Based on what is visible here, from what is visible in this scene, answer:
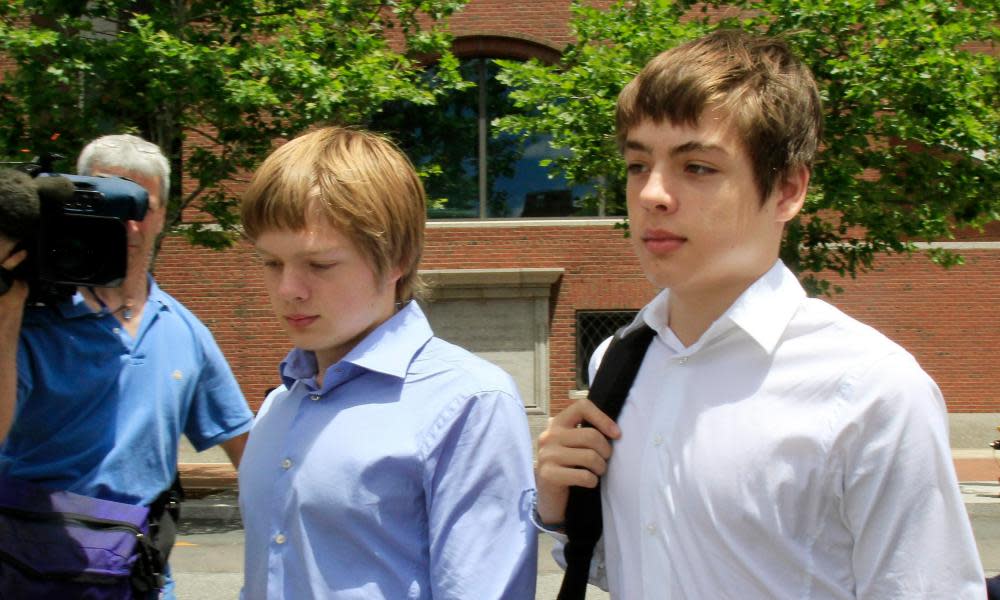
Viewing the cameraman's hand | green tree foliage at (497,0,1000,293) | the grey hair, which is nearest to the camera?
the cameraman's hand

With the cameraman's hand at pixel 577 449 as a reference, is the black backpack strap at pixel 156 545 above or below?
below

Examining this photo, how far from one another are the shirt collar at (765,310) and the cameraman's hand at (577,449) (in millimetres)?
210

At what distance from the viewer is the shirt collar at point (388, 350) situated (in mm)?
1898

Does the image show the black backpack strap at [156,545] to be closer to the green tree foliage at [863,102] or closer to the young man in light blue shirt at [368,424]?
the young man in light blue shirt at [368,424]

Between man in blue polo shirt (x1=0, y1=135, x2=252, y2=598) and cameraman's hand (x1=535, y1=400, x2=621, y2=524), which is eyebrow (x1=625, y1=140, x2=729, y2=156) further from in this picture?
man in blue polo shirt (x1=0, y1=135, x2=252, y2=598)

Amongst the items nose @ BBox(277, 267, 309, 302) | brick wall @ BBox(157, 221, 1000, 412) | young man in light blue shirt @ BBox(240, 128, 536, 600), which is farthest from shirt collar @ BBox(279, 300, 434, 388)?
brick wall @ BBox(157, 221, 1000, 412)

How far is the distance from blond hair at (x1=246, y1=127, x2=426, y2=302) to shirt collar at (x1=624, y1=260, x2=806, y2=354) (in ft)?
2.12

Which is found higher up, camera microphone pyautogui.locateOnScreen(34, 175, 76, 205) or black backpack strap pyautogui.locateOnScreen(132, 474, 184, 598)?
camera microphone pyautogui.locateOnScreen(34, 175, 76, 205)

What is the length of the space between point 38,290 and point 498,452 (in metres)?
1.11

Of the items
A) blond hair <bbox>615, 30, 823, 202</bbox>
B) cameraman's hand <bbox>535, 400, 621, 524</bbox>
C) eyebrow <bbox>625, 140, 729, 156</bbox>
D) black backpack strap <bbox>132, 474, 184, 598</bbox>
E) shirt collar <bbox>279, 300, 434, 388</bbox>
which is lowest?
black backpack strap <bbox>132, 474, 184, 598</bbox>

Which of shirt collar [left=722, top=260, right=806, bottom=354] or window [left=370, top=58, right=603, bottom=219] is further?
window [left=370, top=58, right=603, bottom=219]

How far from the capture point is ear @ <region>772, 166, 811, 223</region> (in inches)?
64.1

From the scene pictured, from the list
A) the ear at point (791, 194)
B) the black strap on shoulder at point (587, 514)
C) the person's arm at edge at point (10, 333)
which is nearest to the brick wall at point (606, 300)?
the person's arm at edge at point (10, 333)

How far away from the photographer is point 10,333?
214 cm
